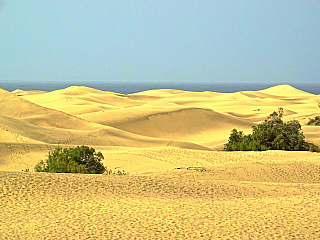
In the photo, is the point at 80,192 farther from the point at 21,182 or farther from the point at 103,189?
the point at 21,182

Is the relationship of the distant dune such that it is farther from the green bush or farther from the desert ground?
the green bush

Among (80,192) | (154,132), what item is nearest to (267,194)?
(80,192)

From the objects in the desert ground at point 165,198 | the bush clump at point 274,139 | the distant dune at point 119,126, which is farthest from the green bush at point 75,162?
the bush clump at point 274,139

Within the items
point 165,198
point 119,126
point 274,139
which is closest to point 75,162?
point 165,198

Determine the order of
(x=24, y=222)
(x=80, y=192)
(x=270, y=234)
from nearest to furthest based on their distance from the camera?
(x=270, y=234)
(x=24, y=222)
(x=80, y=192)

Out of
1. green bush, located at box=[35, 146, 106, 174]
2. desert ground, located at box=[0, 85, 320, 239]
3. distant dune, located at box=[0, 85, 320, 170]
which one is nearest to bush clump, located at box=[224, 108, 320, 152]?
distant dune, located at box=[0, 85, 320, 170]

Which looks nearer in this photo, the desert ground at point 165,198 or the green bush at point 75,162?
the desert ground at point 165,198

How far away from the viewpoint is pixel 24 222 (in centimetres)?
830

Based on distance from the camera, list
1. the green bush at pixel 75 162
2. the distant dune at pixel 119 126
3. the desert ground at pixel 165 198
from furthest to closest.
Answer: the distant dune at pixel 119 126 → the green bush at pixel 75 162 → the desert ground at pixel 165 198

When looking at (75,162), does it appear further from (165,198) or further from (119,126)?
(119,126)

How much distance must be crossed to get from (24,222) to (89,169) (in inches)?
281

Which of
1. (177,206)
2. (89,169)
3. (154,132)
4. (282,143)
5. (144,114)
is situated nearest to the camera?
(177,206)

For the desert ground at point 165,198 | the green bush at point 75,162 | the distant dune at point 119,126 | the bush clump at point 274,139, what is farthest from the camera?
the distant dune at point 119,126

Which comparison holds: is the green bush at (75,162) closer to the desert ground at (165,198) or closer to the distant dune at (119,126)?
the desert ground at (165,198)
